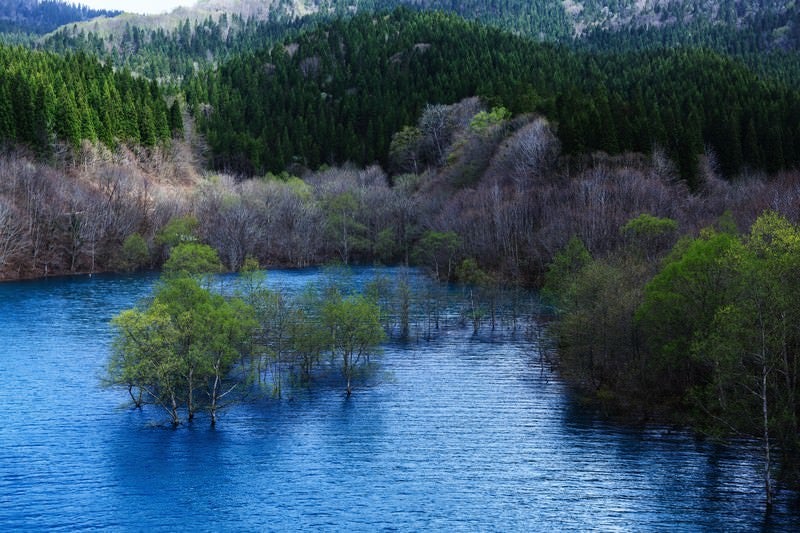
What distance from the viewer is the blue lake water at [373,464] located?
4362 centimetres

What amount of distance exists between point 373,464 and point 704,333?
2301cm

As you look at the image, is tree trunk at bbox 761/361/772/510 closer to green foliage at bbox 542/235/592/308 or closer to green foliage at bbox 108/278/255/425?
green foliage at bbox 542/235/592/308

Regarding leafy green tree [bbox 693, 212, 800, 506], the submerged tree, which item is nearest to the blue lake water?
the submerged tree

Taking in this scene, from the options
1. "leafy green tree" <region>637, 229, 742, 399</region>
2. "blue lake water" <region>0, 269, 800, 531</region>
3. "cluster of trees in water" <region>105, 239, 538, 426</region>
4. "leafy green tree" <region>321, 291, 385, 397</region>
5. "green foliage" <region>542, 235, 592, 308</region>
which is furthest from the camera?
"green foliage" <region>542, 235, 592, 308</region>

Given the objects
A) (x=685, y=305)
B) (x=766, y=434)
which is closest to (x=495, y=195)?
(x=685, y=305)

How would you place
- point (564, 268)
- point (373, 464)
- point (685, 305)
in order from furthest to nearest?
point (564, 268) → point (685, 305) → point (373, 464)

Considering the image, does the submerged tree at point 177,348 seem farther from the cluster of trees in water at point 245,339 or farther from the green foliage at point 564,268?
the green foliage at point 564,268

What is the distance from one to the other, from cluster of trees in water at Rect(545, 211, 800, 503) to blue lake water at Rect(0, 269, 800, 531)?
3.57m

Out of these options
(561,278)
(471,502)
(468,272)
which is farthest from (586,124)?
(471,502)

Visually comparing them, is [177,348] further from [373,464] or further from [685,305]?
[685,305]

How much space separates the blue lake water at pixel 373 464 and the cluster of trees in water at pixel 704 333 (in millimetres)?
3572

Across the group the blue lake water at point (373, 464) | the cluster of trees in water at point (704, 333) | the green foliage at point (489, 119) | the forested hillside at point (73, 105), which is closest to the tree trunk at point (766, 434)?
the cluster of trees in water at point (704, 333)

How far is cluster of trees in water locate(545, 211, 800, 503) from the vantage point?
141 ft

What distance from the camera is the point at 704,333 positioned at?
5156 centimetres
